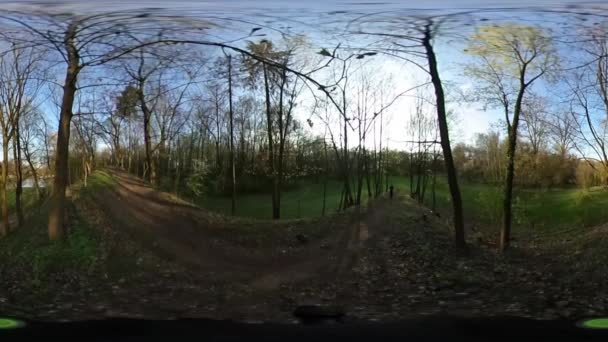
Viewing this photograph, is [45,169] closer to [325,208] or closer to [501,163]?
[325,208]

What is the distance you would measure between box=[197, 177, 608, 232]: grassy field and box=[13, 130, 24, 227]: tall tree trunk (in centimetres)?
72

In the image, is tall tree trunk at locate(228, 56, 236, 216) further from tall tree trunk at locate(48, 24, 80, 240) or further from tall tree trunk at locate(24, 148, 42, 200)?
tall tree trunk at locate(24, 148, 42, 200)

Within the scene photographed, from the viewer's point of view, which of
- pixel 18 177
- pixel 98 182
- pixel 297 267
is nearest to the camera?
pixel 297 267

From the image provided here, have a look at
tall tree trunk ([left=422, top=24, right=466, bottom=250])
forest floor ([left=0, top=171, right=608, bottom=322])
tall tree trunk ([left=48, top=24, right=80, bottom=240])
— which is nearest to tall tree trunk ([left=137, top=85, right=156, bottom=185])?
forest floor ([left=0, top=171, right=608, bottom=322])

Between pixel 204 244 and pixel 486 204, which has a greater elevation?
pixel 486 204

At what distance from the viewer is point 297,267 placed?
164cm

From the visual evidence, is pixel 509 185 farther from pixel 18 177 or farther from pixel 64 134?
pixel 18 177

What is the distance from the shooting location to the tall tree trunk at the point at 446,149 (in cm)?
167

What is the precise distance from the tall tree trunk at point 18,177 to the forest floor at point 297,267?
25 cm

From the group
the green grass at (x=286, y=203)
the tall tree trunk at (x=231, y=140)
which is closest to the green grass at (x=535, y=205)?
the green grass at (x=286, y=203)

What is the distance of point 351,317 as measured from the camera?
160 centimetres

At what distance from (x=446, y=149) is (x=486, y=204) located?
257 millimetres

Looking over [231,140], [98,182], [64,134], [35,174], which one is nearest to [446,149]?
[231,140]

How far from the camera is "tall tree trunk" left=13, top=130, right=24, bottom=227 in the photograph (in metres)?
1.83
